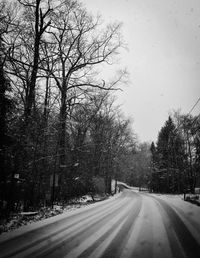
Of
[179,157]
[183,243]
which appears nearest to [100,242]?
[183,243]

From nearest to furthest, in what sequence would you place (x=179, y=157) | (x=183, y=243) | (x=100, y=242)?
(x=100, y=242)
(x=183, y=243)
(x=179, y=157)

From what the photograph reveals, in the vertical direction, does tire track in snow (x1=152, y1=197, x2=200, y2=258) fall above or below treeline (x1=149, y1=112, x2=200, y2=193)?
below

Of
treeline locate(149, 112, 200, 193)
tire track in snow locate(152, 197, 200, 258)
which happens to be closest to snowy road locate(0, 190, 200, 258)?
tire track in snow locate(152, 197, 200, 258)

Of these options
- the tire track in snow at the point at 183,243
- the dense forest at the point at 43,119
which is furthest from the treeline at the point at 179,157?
the tire track in snow at the point at 183,243

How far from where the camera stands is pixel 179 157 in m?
49.7

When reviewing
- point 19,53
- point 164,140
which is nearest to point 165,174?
point 164,140

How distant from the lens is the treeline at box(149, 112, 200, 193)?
147 ft

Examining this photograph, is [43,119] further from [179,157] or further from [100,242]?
[179,157]

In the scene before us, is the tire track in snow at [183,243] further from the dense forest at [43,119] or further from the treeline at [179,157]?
the treeline at [179,157]

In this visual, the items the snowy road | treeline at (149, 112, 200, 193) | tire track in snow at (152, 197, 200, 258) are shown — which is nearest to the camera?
the snowy road

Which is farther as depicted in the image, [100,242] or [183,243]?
[183,243]

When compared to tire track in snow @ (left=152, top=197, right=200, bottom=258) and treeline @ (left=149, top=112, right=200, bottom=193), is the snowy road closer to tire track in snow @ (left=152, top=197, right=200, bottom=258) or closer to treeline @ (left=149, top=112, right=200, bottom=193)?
tire track in snow @ (left=152, top=197, right=200, bottom=258)

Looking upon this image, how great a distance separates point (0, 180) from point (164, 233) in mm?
8257

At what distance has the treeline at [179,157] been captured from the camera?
44688mm
